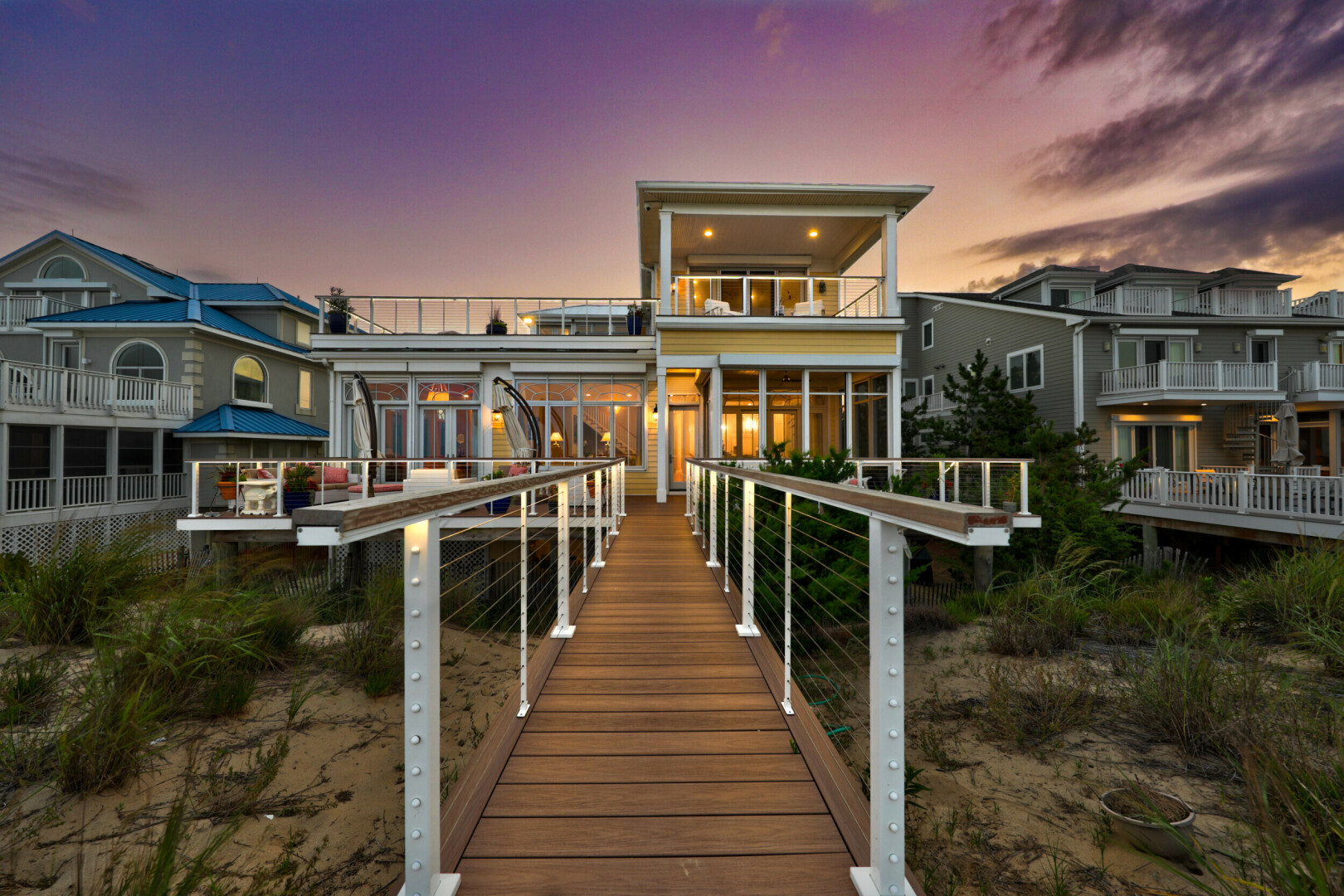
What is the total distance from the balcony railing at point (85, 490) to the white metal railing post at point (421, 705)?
1564 centimetres

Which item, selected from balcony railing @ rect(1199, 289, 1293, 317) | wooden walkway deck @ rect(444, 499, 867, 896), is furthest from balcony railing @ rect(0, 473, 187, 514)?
balcony railing @ rect(1199, 289, 1293, 317)

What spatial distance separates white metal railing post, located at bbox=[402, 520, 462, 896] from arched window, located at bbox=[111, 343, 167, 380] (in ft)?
73.7

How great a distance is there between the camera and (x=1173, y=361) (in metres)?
18.0

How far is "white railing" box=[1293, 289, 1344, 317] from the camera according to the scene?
67.4 feet

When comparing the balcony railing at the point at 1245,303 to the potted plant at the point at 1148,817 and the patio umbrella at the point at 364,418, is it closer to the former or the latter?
the potted plant at the point at 1148,817

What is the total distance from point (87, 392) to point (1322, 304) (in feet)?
129

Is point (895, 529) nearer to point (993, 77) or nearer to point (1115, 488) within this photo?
point (1115, 488)

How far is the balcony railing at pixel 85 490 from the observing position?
13289mm

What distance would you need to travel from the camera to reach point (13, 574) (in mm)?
5379

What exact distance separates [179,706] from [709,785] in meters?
3.73

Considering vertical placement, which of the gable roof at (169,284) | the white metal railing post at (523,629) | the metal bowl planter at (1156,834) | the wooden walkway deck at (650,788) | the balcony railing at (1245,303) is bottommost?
the metal bowl planter at (1156,834)

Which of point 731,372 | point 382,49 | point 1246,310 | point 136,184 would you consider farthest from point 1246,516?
point 136,184

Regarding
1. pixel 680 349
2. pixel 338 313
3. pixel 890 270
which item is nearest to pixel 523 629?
pixel 680 349

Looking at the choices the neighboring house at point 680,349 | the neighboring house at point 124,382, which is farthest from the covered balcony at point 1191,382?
the neighboring house at point 124,382
